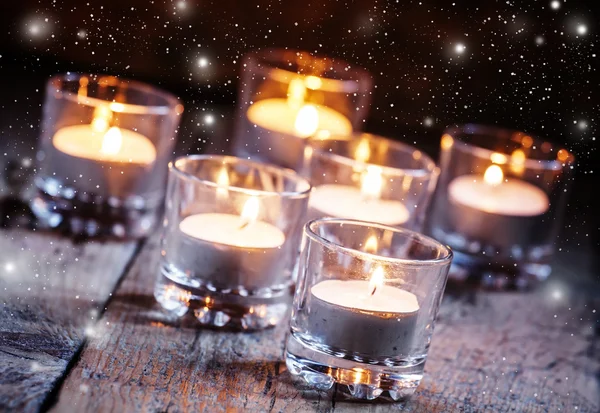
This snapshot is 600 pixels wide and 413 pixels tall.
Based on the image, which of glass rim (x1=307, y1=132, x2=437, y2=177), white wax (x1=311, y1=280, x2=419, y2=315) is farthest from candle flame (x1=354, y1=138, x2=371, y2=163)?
white wax (x1=311, y1=280, x2=419, y2=315)

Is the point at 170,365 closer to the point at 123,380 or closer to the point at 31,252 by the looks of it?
the point at 123,380

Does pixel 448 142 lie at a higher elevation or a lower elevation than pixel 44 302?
higher

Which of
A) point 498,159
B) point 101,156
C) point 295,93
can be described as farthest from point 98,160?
point 498,159

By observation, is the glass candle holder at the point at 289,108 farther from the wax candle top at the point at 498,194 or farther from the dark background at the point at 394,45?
the wax candle top at the point at 498,194

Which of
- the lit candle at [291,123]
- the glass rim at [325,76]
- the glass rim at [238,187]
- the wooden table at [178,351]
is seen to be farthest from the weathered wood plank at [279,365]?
the glass rim at [325,76]

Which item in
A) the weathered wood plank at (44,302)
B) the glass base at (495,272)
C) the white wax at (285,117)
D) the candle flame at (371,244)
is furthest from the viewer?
the white wax at (285,117)

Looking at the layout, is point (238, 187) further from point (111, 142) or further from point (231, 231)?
point (111, 142)
